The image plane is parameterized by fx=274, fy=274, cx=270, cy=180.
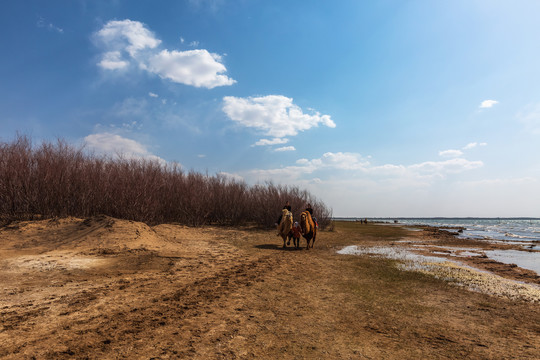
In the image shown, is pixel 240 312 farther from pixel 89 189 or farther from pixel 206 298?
pixel 89 189

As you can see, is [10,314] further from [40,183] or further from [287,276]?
[40,183]

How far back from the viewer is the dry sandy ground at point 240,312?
3.53 m

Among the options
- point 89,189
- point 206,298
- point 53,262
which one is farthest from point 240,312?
point 89,189

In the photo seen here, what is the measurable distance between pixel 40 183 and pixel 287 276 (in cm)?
1268

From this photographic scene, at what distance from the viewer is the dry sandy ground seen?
3.53m

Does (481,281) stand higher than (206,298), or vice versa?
(206,298)

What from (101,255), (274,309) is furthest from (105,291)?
(101,255)

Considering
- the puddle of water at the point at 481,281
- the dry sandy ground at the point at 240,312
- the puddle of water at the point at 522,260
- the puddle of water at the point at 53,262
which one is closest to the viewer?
the dry sandy ground at the point at 240,312

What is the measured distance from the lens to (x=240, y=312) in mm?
4812

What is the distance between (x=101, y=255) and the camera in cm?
938

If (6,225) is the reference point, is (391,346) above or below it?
below

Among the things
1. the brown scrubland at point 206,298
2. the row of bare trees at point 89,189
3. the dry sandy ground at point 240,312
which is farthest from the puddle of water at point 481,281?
the row of bare trees at point 89,189

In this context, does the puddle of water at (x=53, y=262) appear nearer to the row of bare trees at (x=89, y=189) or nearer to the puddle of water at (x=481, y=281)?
the row of bare trees at (x=89, y=189)

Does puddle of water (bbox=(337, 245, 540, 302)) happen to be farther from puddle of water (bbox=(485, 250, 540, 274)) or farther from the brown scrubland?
puddle of water (bbox=(485, 250, 540, 274))
